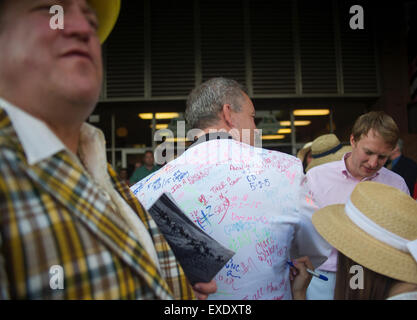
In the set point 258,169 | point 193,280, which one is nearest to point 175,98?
point 258,169

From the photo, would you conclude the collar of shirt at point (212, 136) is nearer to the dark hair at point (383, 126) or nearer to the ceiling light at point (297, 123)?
the dark hair at point (383, 126)

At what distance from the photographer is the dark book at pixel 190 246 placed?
866 millimetres

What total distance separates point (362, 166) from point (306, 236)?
1.03m

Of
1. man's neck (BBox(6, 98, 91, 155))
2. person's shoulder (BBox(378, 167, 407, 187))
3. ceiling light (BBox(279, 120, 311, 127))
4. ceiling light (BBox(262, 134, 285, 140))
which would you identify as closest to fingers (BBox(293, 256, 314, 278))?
man's neck (BBox(6, 98, 91, 155))

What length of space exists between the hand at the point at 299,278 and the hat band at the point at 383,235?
265mm

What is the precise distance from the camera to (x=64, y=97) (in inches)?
23.1

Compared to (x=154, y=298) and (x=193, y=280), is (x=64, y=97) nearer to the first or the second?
(x=154, y=298)

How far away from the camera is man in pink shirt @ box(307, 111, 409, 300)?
6.84ft

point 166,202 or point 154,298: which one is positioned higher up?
point 166,202

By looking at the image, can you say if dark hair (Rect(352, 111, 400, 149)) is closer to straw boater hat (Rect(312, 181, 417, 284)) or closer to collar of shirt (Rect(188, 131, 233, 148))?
straw boater hat (Rect(312, 181, 417, 284))

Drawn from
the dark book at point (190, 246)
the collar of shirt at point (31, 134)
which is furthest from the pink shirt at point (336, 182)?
the collar of shirt at point (31, 134)

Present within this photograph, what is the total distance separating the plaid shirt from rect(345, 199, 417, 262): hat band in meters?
0.82

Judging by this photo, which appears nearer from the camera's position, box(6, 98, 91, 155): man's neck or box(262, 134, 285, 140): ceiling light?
box(6, 98, 91, 155): man's neck
